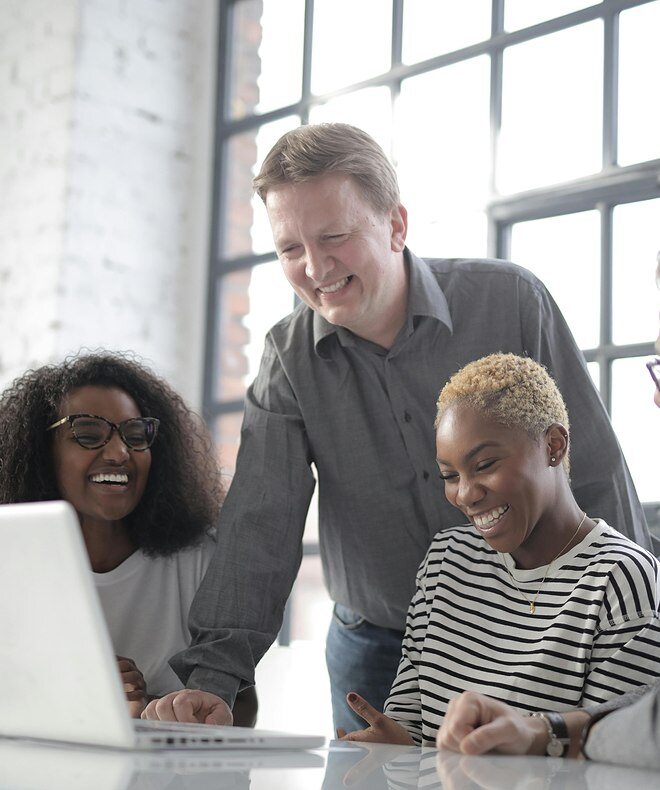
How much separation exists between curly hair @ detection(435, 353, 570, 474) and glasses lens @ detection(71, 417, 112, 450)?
69 cm

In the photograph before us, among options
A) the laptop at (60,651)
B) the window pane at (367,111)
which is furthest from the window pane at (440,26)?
the laptop at (60,651)

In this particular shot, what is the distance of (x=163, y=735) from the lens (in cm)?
117

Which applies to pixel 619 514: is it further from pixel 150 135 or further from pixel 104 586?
pixel 150 135

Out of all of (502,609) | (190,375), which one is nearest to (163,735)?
(502,609)

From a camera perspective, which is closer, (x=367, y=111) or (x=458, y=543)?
(x=458, y=543)

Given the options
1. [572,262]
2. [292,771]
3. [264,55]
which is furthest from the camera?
[264,55]

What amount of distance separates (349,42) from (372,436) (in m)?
2.28

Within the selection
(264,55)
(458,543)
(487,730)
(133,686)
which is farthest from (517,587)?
(264,55)

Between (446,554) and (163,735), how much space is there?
26.7 inches

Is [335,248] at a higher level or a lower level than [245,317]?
lower

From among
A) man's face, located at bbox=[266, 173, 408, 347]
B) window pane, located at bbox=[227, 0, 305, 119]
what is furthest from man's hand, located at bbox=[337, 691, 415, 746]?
window pane, located at bbox=[227, 0, 305, 119]

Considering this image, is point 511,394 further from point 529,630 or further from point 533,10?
point 533,10

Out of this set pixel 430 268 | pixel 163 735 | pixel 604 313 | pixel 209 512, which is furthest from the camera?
pixel 604 313

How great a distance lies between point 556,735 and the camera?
1238mm
